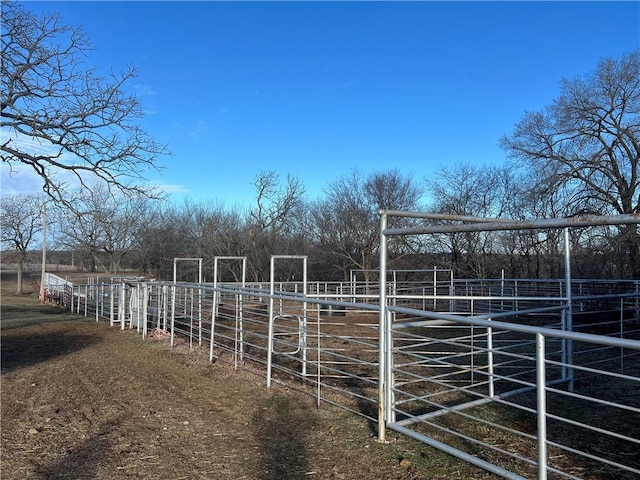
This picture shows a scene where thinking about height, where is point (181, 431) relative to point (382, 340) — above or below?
below

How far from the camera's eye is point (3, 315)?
17969mm

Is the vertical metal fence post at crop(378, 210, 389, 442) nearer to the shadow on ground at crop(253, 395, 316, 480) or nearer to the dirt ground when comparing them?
the dirt ground

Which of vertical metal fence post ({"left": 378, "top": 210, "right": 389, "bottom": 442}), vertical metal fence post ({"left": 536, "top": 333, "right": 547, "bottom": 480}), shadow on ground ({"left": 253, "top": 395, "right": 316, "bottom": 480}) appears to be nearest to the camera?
vertical metal fence post ({"left": 536, "top": 333, "right": 547, "bottom": 480})

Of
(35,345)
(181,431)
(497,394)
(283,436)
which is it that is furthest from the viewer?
(35,345)

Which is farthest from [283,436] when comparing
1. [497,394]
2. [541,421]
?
[497,394]

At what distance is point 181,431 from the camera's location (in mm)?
4746

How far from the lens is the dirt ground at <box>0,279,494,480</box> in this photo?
12.4ft

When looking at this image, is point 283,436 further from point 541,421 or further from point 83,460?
point 541,421

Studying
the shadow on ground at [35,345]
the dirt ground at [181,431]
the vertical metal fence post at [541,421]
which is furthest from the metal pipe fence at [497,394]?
the shadow on ground at [35,345]

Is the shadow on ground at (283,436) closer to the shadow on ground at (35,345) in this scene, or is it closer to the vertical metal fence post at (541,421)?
the vertical metal fence post at (541,421)

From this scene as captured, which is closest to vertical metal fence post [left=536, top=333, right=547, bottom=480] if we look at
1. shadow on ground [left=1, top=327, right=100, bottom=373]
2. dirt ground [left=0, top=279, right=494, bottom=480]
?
dirt ground [left=0, top=279, right=494, bottom=480]

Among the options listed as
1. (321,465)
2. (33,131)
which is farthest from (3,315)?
(321,465)

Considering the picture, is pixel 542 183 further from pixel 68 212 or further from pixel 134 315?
pixel 68 212

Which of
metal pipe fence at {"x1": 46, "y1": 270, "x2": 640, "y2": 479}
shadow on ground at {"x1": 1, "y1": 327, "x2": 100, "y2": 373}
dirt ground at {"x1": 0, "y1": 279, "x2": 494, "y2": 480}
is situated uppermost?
metal pipe fence at {"x1": 46, "y1": 270, "x2": 640, "y2": 479}
